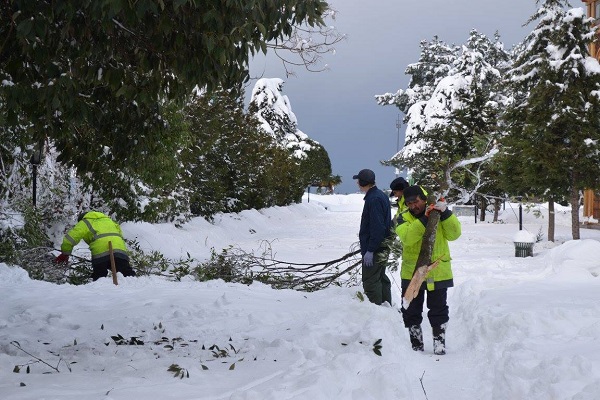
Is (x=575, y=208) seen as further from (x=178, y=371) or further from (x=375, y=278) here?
(x=178, y=371)

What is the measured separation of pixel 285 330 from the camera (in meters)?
6.10

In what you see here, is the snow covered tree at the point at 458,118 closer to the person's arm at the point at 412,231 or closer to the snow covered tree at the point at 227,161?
the snow covered tree at the point at 227,161

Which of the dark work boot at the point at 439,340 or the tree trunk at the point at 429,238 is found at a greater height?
the tree trunk at the point at 429,238

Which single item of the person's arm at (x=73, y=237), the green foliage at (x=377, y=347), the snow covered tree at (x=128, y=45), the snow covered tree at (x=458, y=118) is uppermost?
the snow covered tree at (x=458, y=118)

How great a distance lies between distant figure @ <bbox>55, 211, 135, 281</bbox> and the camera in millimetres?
8305

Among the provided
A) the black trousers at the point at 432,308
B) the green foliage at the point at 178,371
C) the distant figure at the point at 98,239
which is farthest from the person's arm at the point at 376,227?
the distant figure at the point at 98,239

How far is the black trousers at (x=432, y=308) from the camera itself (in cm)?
590

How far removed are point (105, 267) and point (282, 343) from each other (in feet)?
15.0

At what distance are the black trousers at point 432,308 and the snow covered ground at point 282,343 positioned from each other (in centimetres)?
28

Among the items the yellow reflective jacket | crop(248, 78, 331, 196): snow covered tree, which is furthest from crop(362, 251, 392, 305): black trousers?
crop(248, 78, 331, 196): snow covered tree

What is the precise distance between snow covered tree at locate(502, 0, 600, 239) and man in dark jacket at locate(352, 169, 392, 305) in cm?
1119

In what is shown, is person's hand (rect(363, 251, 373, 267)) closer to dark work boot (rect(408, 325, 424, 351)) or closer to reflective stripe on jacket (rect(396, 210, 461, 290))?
reflective stripe on jacket (rect(396, 210, 461, 290))

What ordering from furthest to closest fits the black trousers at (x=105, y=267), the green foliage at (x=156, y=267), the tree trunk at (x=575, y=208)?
the tree trunk at (x=575, y=208)
the green foliage at (x=156, y=267)
the black trousers at (x=105, y=267)

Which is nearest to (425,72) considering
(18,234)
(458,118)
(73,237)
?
(458,118)
